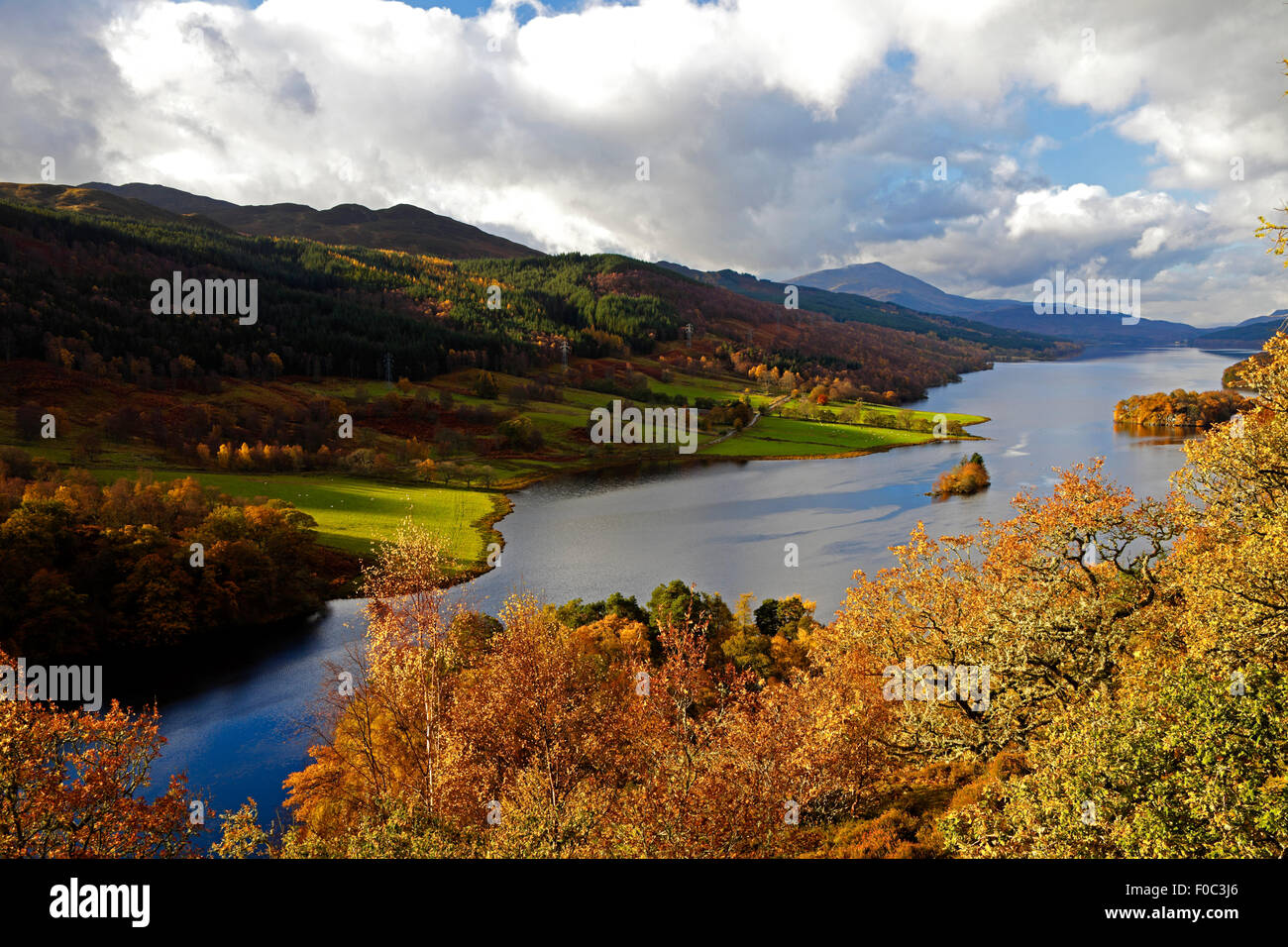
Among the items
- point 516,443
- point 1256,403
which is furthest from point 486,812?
point 516,443

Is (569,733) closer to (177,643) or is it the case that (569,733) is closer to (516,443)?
(177,643)

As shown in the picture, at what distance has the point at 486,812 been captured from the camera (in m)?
18.0

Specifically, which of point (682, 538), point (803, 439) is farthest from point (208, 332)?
point (803, 439)

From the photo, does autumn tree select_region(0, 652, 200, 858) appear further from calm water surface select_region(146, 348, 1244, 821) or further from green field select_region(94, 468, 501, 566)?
green field select_region(94, 468, 501, 566)

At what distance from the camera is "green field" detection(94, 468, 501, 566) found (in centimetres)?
7208

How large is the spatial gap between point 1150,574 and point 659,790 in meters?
15.6

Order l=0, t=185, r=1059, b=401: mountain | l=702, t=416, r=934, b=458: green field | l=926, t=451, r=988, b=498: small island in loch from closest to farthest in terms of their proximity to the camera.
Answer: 1. l=926, t=451, r=988, b=498: small island in loch
2. l=702, t=416, r=934, b=458: green field
3. l=0, t=185, r=1059, b=401: mountain

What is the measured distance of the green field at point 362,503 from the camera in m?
72.1

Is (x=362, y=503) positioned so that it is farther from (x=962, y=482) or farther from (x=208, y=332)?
(x=208, y=332)

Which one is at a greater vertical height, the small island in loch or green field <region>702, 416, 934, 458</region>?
green field <region>702, 416, 934, 458</region>

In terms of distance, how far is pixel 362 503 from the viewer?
8275cm

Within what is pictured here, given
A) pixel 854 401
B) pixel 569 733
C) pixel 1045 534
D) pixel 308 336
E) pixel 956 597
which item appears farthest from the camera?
pixel 854 401

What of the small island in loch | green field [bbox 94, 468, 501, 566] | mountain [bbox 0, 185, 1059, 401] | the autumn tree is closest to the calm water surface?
the small island in loch

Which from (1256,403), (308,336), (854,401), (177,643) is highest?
(308,336)
